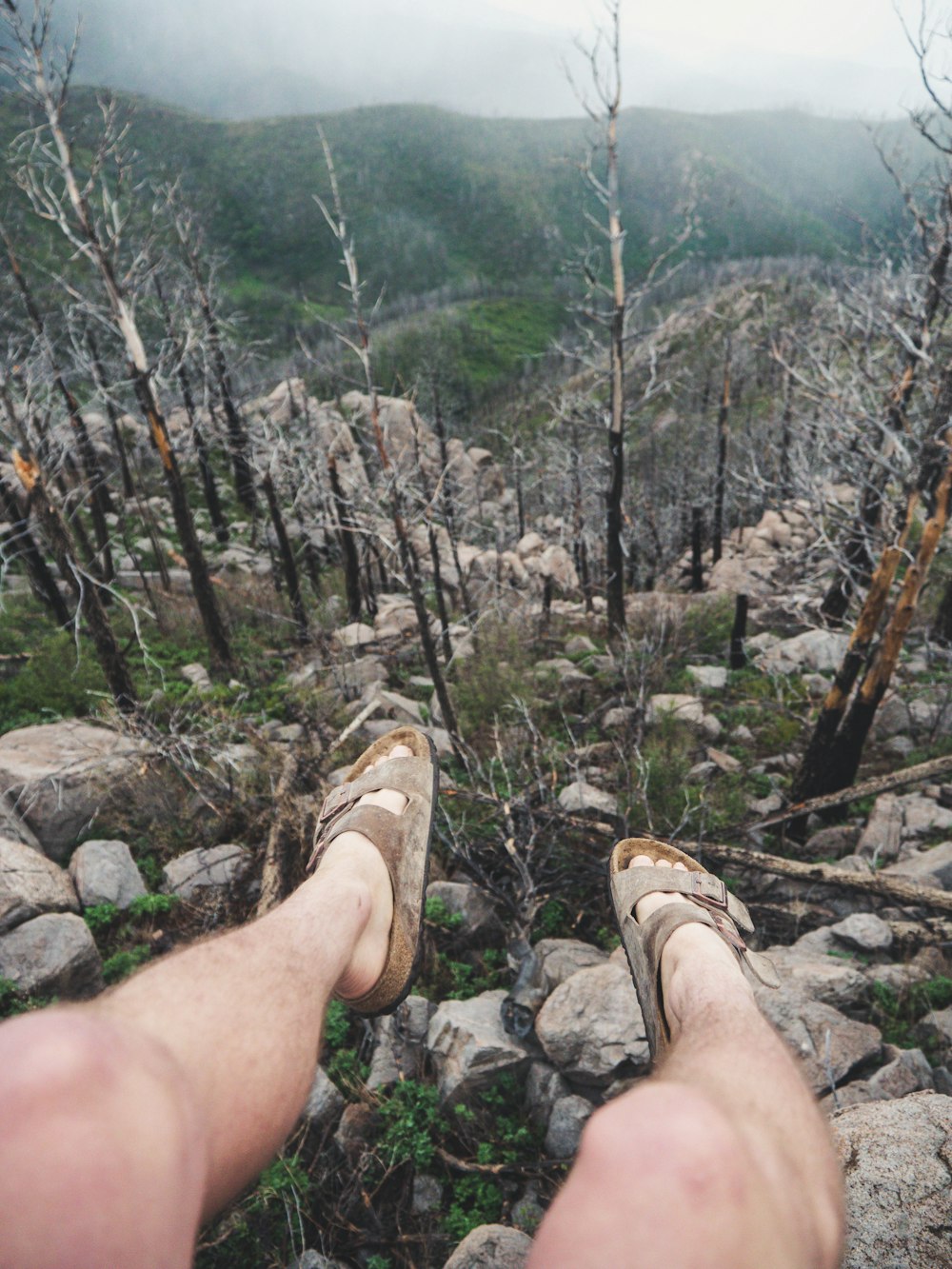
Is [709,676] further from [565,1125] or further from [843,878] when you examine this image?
[565,1125]

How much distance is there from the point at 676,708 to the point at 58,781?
6058mm

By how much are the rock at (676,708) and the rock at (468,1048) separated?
4302 mm

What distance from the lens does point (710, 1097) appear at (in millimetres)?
1060

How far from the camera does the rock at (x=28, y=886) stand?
3.85m

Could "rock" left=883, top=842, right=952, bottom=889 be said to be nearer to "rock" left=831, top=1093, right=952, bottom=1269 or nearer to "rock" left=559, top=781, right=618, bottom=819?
"rock" left=559, top=781, right=618, bottom=819

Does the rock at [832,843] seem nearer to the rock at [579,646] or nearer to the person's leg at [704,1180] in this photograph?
the person's leg at [704,1180]

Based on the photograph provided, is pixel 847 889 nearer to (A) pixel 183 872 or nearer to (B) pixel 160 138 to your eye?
(A) pixel 183 872

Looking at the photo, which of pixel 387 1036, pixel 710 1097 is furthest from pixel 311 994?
pixel 387 1036

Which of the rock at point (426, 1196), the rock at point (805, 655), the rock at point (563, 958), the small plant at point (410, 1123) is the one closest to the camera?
the rock at point (426, 1196)

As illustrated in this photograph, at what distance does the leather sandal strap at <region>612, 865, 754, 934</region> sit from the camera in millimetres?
2219

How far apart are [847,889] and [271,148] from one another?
14297 centimetres

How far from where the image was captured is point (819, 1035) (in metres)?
2.83

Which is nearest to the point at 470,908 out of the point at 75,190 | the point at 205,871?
the point at 205,871

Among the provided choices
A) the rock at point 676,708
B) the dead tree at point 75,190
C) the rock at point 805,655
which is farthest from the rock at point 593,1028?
the dead tree at point 75,190
